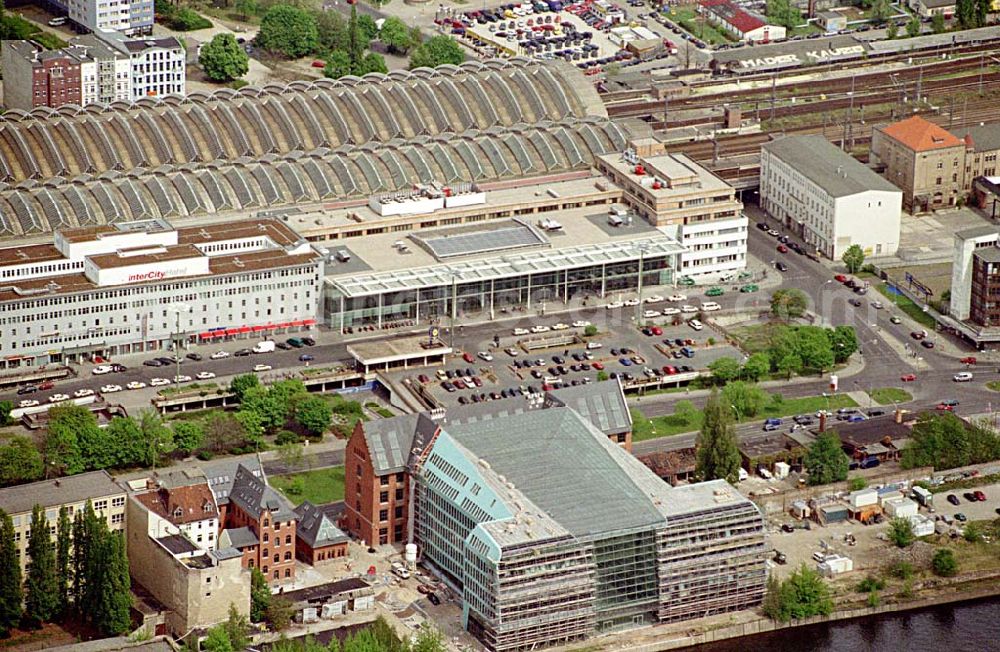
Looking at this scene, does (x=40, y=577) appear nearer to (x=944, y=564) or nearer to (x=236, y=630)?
(x=236, y=630)

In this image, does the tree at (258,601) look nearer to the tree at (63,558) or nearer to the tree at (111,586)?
the tree at (111,586)

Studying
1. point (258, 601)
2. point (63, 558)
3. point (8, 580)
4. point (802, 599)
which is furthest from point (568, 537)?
point (8, 580)

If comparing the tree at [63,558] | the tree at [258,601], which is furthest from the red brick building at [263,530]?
Result: the tree at [63,558]

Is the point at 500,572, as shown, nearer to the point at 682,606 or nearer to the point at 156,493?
the point at 682,606

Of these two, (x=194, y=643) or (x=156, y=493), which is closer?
(x=194, y=643)

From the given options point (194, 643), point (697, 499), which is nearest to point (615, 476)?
point (697, 499)

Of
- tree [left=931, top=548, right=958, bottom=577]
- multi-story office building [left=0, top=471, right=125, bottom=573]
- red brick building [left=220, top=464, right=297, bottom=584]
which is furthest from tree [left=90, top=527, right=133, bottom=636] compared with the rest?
tree [left=931, top=548, right=958, bottom=577]

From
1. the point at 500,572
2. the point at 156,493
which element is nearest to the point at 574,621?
the point at 500,572
